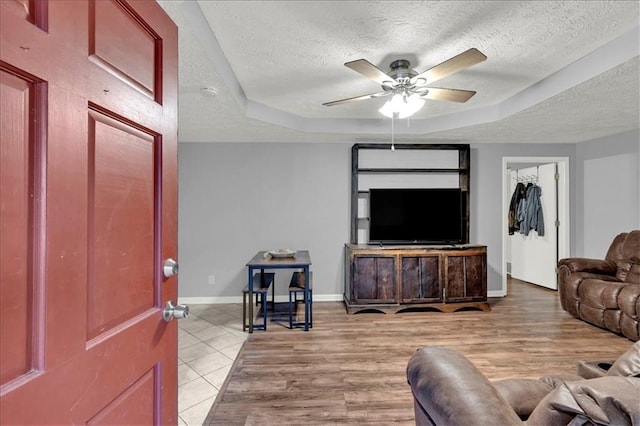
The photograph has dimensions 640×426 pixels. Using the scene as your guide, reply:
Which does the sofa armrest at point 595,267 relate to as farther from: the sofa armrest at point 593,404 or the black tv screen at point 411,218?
the sofa armrest at point 593,404

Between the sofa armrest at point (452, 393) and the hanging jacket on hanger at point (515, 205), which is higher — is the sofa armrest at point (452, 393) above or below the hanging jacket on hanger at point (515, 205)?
below

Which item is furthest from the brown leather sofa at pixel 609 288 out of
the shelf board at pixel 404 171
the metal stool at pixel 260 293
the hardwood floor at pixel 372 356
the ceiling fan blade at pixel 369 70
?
the metal stool at pixel 260 293

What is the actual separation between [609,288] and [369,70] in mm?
3385

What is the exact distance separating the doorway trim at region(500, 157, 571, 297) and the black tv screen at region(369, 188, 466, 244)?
93cm

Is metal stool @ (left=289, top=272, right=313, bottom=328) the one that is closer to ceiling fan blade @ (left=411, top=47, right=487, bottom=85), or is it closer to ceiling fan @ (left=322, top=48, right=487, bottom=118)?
ceiling fan @ (left=322, top=48, right=487, bottom=118)

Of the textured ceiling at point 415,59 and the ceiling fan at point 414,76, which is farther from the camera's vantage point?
the ceiling fan at point 414,76

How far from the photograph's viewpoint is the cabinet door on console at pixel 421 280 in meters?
4.02

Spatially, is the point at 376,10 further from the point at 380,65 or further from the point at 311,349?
the point at 311,349

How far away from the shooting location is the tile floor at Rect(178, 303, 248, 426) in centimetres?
214

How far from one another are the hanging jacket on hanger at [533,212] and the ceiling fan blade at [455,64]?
4.18m

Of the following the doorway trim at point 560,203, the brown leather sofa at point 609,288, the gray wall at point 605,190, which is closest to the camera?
the brown leather sofa at point 609,288

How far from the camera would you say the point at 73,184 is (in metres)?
0.69

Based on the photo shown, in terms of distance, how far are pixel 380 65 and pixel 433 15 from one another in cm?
71

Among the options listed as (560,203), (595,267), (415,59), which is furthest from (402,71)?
(560,203)
